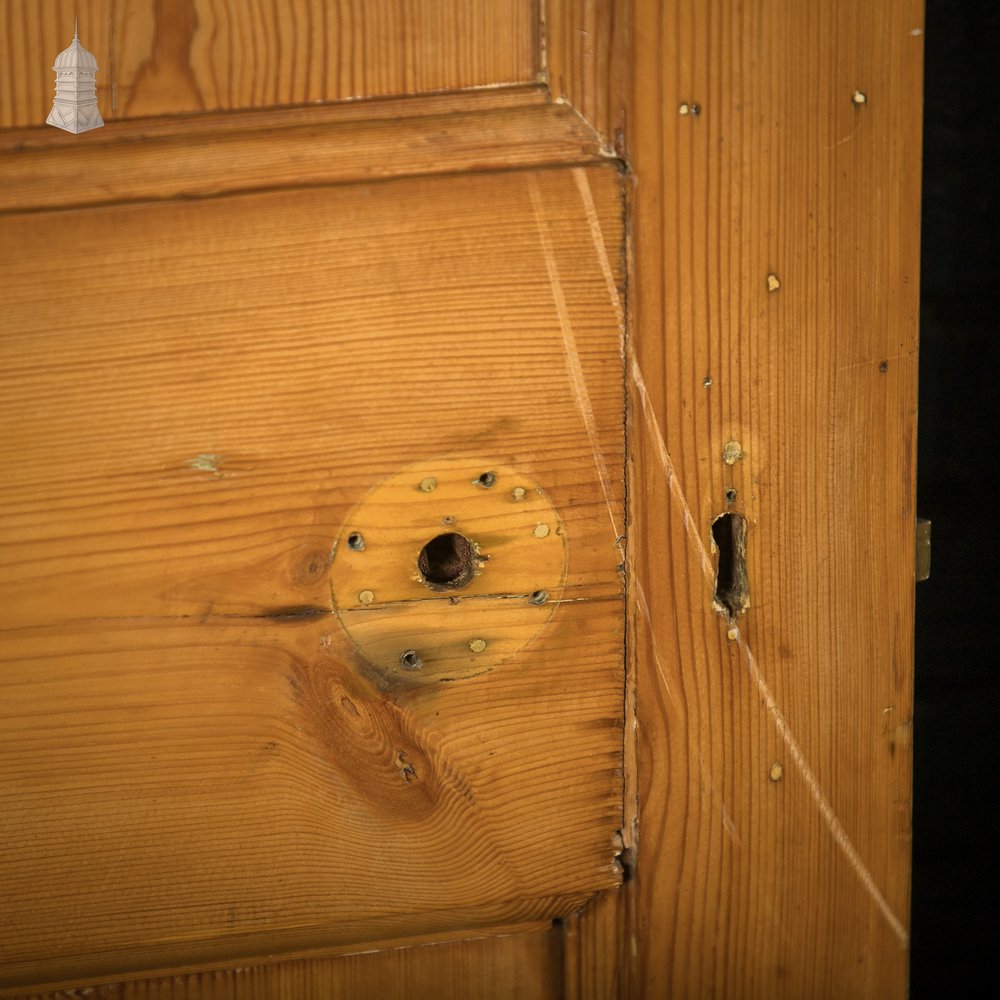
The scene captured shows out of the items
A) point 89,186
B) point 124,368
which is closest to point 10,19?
point 89,186

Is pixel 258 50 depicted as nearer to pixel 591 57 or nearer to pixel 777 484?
pixel 591 57

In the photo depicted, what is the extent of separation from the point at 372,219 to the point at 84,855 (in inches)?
16.7

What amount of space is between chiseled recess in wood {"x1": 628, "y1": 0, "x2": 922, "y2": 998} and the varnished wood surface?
0.13 ft

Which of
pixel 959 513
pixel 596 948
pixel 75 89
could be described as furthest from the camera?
pixel 959 513

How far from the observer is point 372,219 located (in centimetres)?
48

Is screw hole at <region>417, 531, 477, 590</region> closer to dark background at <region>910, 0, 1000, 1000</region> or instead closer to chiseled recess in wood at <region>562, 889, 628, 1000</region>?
chiseled recess in wood at <region>562, 889, 628, 1000</region>

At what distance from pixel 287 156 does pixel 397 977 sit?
1.73 feet

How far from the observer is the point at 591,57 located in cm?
48

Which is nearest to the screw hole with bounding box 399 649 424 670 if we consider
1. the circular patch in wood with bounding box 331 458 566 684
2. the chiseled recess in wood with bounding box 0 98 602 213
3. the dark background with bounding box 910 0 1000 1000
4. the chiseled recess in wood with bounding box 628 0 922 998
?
the circular patch in wood with bounding box 331 458 566 684

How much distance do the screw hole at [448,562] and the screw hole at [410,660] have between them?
1.7 inches

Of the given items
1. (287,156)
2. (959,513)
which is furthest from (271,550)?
(959,513)

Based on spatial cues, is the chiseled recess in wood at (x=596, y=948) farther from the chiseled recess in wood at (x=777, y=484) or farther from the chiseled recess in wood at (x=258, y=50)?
the chiseled recess in wood at (x=258, y=50)

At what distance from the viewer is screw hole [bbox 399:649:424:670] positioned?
50 centimetres

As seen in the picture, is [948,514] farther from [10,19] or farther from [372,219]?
[10,19]
